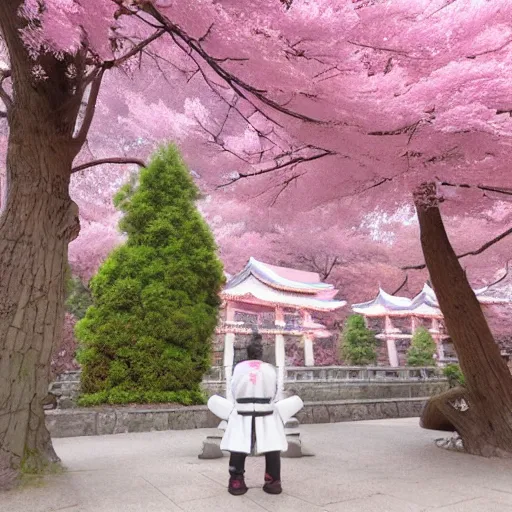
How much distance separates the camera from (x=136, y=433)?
6309mm

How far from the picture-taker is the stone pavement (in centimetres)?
304

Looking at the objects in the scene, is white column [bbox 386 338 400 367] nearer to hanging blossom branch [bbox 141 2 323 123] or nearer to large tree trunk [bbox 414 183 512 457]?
large tree trunk [bbox 414 183 512 457]

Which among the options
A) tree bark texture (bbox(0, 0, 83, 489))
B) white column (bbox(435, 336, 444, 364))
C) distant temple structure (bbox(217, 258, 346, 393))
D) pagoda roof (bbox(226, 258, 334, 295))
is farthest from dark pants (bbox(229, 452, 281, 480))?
white column (bbox(435, 336, 444, 364))

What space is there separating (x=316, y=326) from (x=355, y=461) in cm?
1370

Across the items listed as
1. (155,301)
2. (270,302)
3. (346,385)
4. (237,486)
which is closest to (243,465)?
(237,486)

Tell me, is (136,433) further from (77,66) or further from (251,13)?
(251,13)

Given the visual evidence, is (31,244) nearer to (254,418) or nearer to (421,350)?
(254,418)

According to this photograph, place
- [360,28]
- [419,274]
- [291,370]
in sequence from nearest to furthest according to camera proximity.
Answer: [360,28] → [291,370] → [419,274]

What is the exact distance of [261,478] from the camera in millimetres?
3881

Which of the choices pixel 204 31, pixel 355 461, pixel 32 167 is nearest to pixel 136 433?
pixel 355 461

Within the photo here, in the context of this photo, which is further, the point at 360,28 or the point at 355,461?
the point at 355,461

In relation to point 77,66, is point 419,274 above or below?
above

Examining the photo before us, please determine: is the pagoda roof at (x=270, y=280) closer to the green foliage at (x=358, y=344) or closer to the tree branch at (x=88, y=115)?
the green foliage at (x=358, y=344)

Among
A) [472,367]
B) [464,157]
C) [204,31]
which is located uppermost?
[204,31]
